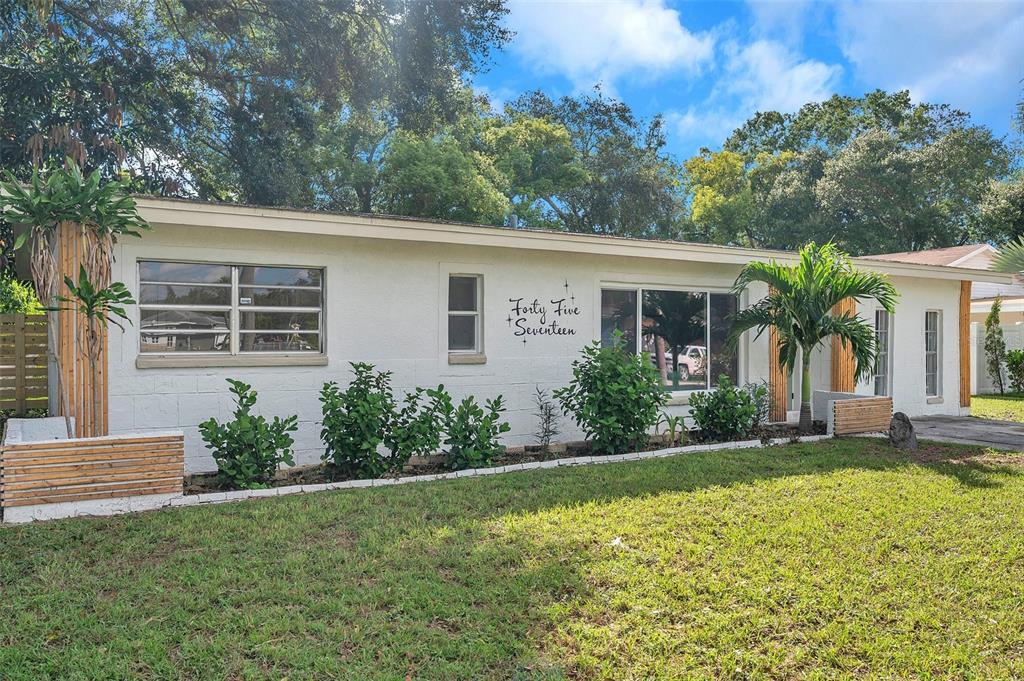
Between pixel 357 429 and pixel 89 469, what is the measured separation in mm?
2260

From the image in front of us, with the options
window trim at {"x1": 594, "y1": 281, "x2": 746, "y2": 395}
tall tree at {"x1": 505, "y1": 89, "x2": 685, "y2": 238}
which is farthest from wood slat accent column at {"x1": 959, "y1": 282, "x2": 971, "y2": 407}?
tall tree at {"x1": 505, "y1": 89, "x2": 685, "y2": 238}

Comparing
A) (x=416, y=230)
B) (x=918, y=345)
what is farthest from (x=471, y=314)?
(x=918, y=345)

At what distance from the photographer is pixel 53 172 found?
579 cm

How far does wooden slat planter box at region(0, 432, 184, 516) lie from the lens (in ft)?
16.7

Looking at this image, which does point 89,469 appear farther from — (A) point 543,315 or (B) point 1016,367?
(B) point 1016,367

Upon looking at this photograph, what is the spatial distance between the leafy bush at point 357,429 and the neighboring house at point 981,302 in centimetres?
1374

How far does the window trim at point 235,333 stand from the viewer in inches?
269

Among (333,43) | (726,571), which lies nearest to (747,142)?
(333,43)

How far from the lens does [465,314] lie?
8.51m

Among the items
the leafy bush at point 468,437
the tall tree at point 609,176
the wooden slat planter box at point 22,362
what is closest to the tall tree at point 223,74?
the wooden slat planter box at point 22,362

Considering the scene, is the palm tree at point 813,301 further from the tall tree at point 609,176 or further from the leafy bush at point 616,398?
the tall tree at point 609,176

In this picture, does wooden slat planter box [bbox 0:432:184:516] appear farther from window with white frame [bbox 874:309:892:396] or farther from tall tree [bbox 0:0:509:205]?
window with white frame [bbox 874:309:892:396]

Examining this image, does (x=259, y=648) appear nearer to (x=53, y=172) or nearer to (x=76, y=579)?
(x=76, y=579)

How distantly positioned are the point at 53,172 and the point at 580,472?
5.41m
